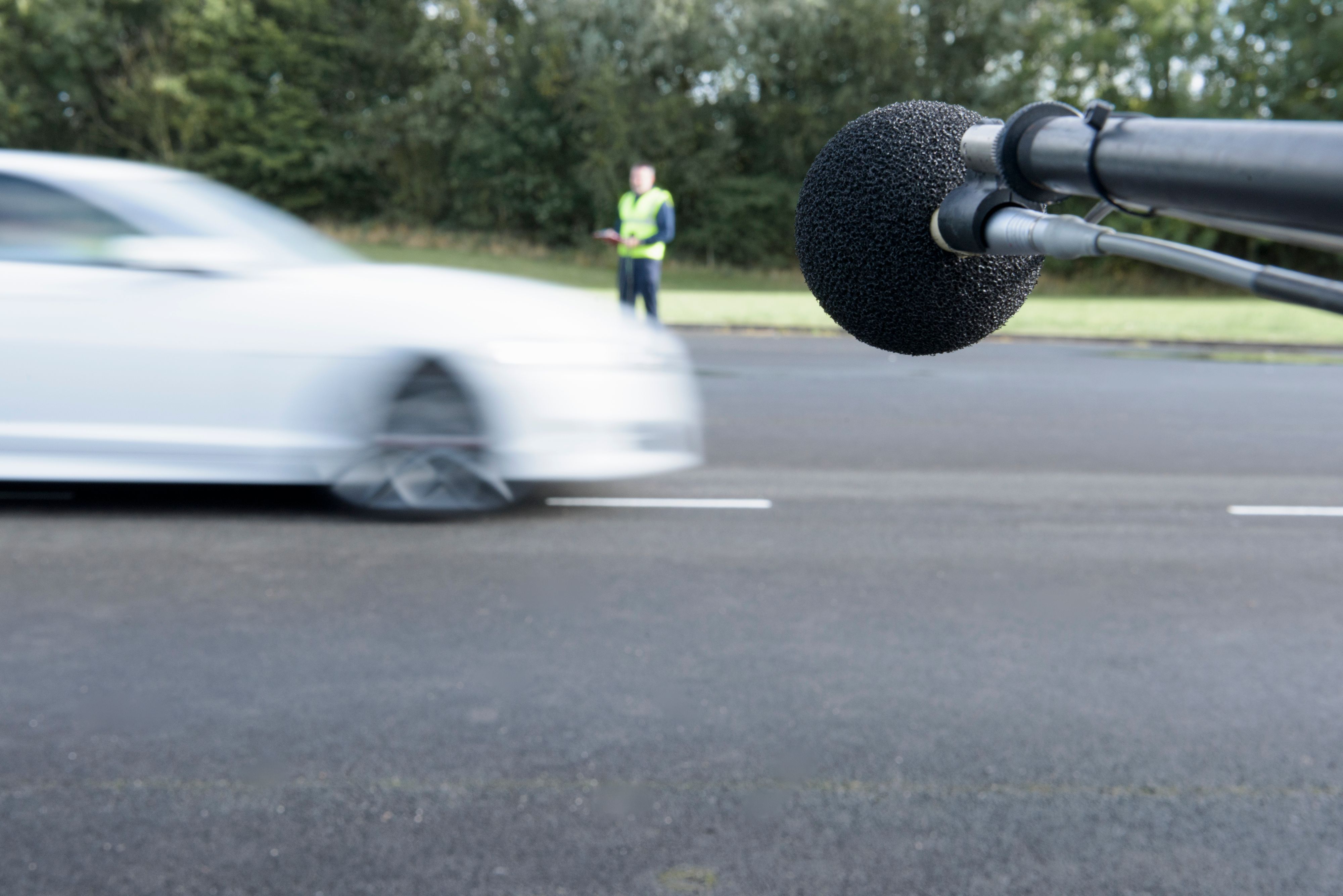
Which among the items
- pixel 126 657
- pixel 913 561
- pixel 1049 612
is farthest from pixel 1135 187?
pixel 913 561

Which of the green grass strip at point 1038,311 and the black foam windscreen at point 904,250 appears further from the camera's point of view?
the green grass strip at point 1038,311

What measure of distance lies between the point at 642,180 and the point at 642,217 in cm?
53

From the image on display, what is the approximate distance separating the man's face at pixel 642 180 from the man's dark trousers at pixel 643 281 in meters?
0.85

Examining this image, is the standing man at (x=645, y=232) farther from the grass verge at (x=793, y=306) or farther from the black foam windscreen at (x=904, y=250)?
the black foam windscreen at (x=904, y=250)

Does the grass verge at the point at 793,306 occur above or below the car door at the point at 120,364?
below

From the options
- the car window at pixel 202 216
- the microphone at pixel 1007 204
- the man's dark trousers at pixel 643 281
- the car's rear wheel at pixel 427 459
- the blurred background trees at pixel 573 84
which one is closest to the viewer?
the microphone at pixel 1007 204

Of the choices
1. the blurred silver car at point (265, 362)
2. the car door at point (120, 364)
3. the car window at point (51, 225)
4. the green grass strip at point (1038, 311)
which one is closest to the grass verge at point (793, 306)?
the green grass strip at point (1038, 311)

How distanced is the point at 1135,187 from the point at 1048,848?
2616mm

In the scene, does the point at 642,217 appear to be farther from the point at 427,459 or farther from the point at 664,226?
the point at 427,459

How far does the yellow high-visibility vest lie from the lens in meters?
12.9

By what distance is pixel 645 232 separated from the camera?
13086mm

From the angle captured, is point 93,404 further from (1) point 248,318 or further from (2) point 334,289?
(2) point 334,289

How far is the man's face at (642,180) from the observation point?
1260cm

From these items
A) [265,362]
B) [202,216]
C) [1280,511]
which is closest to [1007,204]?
[265,362]
